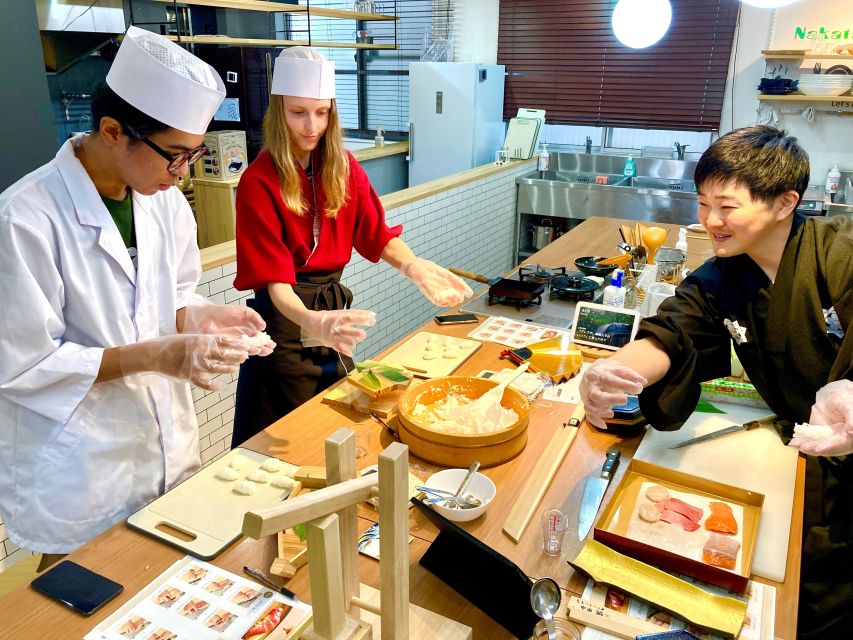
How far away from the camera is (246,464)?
163 centimetres

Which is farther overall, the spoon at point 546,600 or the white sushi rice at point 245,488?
the white sushi rice at point 245,488

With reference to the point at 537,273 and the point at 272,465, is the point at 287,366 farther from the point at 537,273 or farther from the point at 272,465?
the point at 537,273

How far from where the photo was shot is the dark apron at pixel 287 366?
2240 millimetres

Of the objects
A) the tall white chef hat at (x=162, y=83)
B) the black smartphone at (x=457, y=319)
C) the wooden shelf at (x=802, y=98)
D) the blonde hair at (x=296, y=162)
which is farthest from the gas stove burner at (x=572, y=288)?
the wooden shelf at (x=802, y=98)

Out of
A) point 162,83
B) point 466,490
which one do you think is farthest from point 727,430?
point 162,83

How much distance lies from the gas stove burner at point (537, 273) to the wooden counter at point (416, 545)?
116cm

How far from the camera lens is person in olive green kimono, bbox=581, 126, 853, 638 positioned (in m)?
1.61

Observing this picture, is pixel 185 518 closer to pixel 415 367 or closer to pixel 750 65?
pixel 415 367

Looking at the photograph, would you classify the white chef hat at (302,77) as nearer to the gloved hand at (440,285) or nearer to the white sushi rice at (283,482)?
the gloved hand at (440,285)

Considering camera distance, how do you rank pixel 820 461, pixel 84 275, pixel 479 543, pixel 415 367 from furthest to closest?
1. pixel 415 367
2. pixel 820 461
3. pixel 84 275
4. pixel 479 543

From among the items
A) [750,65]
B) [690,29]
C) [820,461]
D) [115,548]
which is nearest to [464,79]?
[690,29]

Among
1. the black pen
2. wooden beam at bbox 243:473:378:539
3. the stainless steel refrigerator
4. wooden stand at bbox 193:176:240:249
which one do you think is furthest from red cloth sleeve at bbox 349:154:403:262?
the stainless steel refrigerator

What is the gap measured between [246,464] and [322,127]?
1188mm

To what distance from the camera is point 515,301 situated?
9.14 ft
